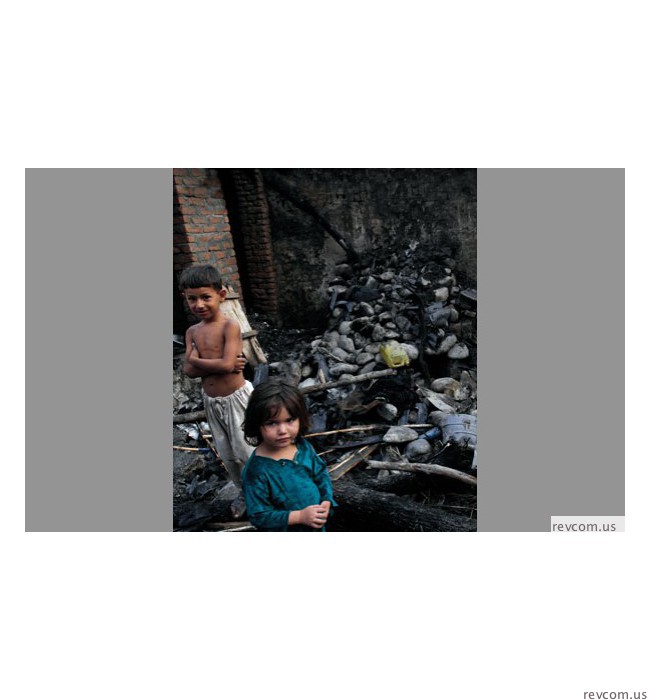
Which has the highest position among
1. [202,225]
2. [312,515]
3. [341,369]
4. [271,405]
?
[202,225]

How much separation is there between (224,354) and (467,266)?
66.8 inches

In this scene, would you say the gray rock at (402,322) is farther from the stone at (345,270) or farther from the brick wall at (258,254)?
the brick wall at (258,254)

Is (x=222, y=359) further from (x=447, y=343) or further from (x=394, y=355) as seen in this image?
(x=447, y=343)

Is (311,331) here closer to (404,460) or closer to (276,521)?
(404,460)

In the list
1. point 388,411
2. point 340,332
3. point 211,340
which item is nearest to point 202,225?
point 211,340

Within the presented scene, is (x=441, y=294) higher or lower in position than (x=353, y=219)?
lower

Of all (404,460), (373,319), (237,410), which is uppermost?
(373,319)

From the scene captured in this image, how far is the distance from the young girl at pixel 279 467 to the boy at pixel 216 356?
1.31ft

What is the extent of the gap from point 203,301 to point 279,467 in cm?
102

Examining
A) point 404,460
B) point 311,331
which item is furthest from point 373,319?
point 404,460

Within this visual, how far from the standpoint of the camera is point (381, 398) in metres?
3.83

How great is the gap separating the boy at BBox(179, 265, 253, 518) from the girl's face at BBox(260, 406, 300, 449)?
0.47 m

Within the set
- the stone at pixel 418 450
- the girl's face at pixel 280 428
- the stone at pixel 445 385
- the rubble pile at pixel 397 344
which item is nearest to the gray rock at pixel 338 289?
the rubble pile at pixel 397 344

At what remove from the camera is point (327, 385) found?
12.4 ft
